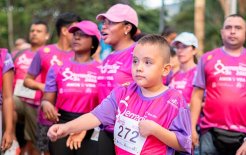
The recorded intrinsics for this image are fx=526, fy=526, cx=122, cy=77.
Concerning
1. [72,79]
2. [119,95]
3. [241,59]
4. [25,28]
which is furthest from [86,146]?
[25,28]

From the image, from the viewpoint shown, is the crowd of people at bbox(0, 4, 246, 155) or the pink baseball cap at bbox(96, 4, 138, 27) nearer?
the crowd of people at bbox(0, 4, 246, 155)

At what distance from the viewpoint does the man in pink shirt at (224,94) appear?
5.36 m

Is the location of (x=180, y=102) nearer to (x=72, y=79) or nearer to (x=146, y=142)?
(x=146, y=142)

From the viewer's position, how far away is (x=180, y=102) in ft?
12.4

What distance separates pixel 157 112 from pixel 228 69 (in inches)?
74.0

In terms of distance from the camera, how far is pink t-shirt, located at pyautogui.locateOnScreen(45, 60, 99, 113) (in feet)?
17.7

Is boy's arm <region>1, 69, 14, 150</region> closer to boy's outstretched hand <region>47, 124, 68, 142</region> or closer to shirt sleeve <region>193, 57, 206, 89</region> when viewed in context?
boy's outstretched hand <region>47, 124, 68, 142</region>

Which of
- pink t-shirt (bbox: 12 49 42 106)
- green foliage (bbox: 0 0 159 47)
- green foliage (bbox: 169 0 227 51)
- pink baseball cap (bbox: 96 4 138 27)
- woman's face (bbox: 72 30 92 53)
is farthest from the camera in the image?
green foliage (bbox: 0 0 159 47)

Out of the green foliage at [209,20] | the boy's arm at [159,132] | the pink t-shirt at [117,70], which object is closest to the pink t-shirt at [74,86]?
the pink t-shirt at [117,70]

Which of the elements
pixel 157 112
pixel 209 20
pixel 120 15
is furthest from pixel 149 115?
pixel 209 20

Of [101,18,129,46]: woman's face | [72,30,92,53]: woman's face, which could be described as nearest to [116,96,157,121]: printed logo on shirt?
[101,18,129,46]: woman's face

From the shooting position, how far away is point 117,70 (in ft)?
15.7

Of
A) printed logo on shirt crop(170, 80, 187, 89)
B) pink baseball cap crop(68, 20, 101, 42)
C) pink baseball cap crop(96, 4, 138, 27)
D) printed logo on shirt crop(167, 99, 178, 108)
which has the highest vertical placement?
pink baseball cap crop(96, 4, 138, 27)

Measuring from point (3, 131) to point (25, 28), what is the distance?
3836 centimetres
